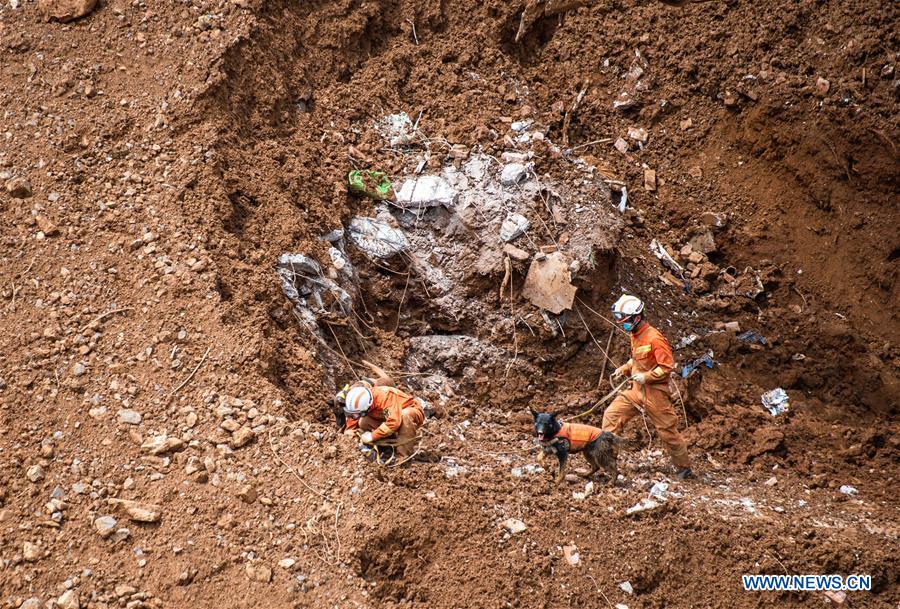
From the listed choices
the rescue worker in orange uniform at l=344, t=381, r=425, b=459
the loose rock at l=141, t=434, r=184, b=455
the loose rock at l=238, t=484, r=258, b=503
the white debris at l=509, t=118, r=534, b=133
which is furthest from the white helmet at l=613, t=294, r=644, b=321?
the loose rock at l=141, t=434, r=184, b=455

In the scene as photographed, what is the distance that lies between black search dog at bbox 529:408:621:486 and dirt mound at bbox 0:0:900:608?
0.21m

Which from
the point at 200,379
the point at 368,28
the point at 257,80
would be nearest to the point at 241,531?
the point at 200,379

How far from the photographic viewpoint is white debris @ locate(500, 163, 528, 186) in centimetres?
732

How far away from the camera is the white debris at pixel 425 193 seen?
7253mm

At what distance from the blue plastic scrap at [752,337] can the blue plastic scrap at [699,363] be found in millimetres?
416

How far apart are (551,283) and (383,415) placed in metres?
2.31

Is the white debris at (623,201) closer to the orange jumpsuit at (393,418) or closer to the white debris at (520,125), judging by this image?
the white debris at (520,125)

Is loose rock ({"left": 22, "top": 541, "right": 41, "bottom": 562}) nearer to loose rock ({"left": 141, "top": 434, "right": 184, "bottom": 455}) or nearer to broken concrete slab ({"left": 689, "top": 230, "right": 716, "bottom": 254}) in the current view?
loose rock ({"left": 141, "top": 434, "right": 184, "bottom": 455})

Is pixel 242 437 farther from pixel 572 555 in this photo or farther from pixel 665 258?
pixel 665 258

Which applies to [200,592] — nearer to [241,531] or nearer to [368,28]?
[241,531]

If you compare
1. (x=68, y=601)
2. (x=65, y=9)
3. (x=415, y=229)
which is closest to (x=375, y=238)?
(x=415, y=229)

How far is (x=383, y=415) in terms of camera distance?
18.0 feet

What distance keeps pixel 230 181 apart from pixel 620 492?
4269mm

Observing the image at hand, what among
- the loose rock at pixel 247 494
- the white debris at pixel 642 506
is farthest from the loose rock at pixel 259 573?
the white debris at pixel 642 506
